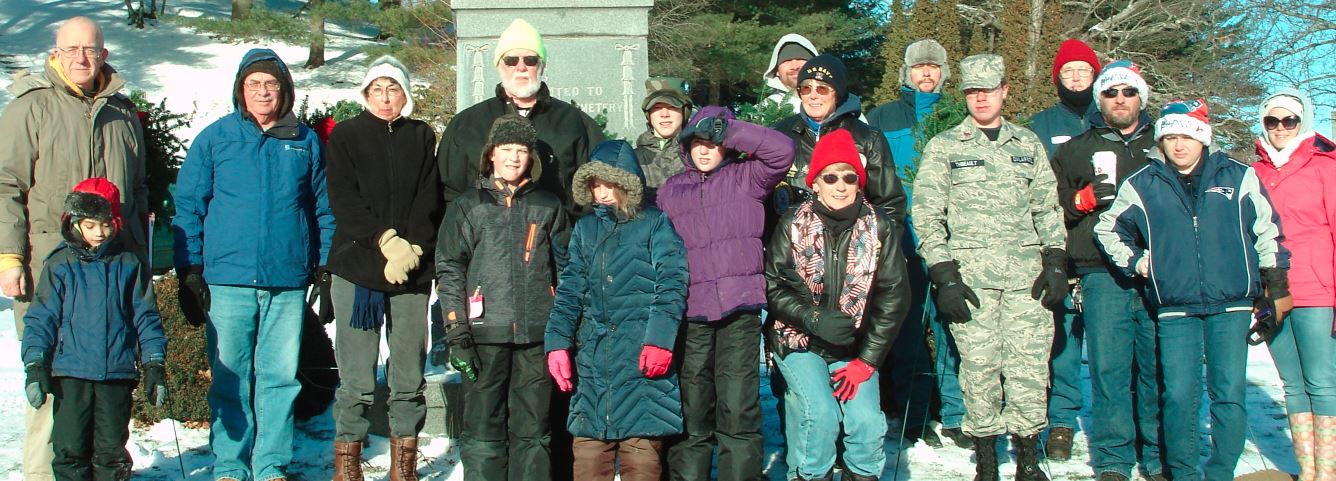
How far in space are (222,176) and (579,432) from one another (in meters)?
1.93

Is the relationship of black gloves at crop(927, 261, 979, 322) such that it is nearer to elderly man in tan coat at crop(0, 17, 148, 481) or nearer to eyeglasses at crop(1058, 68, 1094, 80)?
eyeglasses at crop(1058, 68, 1094, 80)

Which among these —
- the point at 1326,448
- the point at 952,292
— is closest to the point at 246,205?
the point at 952,292

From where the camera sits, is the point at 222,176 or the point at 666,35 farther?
the point at 666,35

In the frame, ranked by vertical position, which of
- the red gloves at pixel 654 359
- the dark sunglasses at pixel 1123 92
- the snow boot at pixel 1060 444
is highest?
the dark sunglasses at pixel 1123 92

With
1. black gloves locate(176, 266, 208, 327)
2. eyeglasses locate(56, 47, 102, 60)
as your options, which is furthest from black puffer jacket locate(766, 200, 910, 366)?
eyeglasses locate(56, 47, 102, 60)

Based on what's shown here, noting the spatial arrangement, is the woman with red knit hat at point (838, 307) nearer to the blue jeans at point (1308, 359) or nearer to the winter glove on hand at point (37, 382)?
the blue jeans at point (1308, 359)

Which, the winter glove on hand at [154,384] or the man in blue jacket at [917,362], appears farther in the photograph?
the man in blue jacket at [917,362]

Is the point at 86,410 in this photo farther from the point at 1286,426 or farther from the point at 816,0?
the point at 816,0

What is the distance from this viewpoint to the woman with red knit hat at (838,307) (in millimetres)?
4641

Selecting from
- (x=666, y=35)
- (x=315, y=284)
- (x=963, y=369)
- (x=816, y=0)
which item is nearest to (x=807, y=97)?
(x=963, y=369)

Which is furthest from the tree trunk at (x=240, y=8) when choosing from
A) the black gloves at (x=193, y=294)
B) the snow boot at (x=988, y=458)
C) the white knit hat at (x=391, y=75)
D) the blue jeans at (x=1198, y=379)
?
the blue jeans at (x=1198, y=379)

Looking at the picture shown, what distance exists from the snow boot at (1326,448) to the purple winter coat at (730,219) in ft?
9.16

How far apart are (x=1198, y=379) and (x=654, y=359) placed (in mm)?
2478

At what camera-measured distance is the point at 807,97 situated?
207 inches
